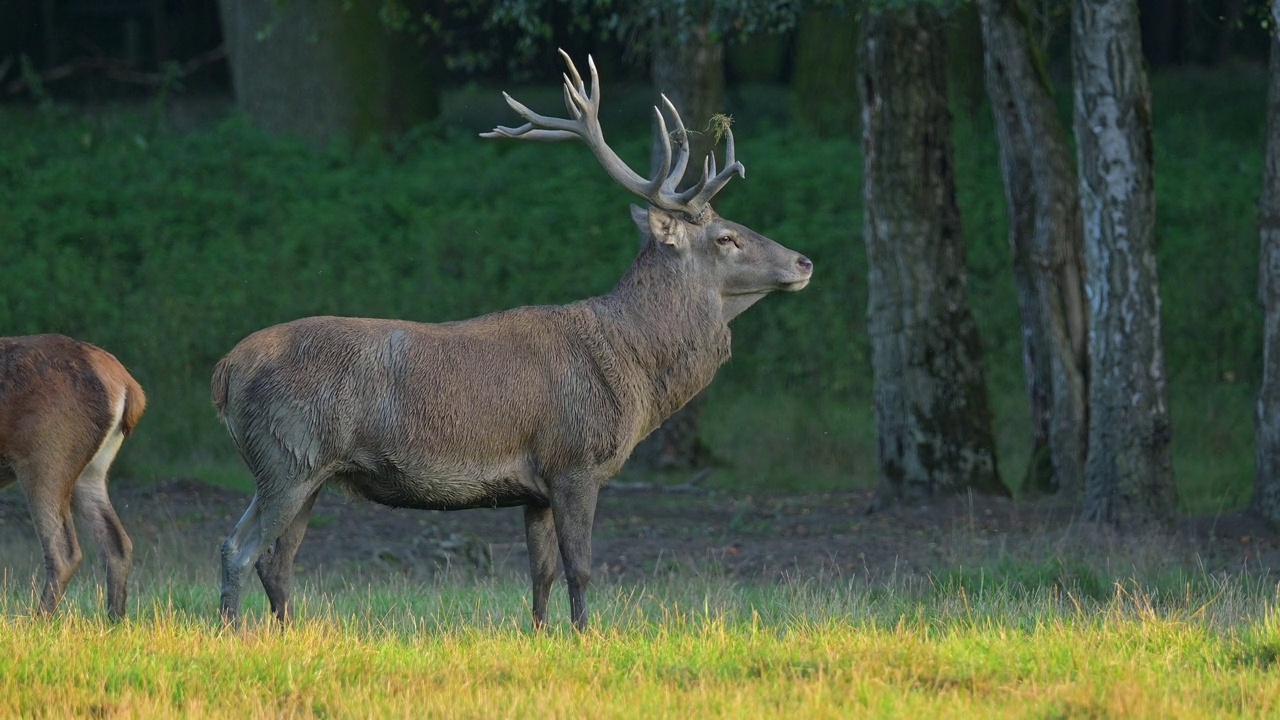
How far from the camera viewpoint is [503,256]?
18.8m

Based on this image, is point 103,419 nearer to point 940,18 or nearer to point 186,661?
point 186,661

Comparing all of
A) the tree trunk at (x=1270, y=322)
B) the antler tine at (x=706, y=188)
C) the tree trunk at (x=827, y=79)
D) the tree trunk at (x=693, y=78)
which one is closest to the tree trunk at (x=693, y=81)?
the tree trunk at (x=693, y=78)

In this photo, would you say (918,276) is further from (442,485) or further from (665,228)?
(442,485)

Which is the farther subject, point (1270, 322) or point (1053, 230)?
point (1053, 230)

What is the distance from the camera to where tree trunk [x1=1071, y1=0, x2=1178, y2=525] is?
34.8ft

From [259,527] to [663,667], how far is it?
2.10m

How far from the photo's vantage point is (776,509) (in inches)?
517

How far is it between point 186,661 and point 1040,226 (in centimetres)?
818

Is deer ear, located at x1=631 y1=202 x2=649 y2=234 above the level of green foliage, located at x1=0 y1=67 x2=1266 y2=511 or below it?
above

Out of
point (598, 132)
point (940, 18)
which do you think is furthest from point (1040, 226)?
point (598, 132)

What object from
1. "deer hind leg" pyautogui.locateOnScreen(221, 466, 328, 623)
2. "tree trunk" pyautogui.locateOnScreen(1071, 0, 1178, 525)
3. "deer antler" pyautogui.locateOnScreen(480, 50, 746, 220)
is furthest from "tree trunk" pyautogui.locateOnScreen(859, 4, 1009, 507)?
"deer hind leg" pyautogui.locateOnScreen(221, 466, 328, 623)

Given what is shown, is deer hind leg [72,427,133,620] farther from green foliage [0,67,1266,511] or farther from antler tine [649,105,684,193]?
green foliage [0,67,1266,511]

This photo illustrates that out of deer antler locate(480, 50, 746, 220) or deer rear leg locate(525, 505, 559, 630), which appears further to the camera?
deer antler locate(480, 50, 746, 220)

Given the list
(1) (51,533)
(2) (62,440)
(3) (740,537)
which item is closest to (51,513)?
(1) (51,533)
